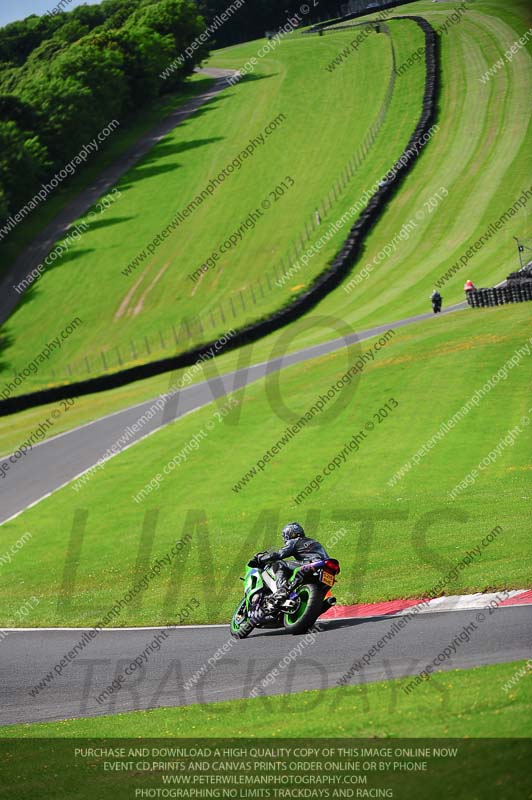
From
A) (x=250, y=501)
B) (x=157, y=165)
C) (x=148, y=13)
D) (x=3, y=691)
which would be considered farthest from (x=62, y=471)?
(x=148, y=13)

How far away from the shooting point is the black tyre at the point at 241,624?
1628 centimetres

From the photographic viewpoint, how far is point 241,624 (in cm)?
1645

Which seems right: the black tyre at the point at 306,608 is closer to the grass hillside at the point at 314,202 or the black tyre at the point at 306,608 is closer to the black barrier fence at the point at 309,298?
the grass hillside at the point at 314,202

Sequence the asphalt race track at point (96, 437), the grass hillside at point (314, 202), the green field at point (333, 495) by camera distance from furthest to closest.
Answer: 1. the grass hillside at point (314, 202)
2. the asphalt race track at point (96, 437)
3. the green field at point (333, 495)

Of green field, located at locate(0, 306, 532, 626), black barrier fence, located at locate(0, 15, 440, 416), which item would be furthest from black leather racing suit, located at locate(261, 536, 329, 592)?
black barrier fence, located at locate(0, 15, 440, 416)

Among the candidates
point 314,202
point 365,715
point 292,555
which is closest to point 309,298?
point 314,202

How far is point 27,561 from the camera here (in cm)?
2780

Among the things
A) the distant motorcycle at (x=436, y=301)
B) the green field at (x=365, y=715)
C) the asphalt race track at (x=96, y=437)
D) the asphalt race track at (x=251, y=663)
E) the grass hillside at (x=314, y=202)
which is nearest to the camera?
the green field at (x=365, y=715)

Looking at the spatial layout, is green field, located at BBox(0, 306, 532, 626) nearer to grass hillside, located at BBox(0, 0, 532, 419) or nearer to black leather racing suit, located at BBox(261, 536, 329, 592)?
black leather racing suit, located at BBox(261, 536, 329, 592)

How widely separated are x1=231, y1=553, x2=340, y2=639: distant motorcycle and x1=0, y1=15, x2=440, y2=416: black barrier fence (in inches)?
1470

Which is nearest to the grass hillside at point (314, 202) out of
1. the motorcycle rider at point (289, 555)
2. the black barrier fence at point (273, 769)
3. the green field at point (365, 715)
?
the motorcycle rider at point (289, 555)

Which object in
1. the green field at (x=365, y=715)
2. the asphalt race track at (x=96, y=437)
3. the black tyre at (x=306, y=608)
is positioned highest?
the green field at (x=365, y=715)

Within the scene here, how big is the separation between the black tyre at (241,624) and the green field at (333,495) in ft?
7.88

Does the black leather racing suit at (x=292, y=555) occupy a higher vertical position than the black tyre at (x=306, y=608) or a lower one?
higher
